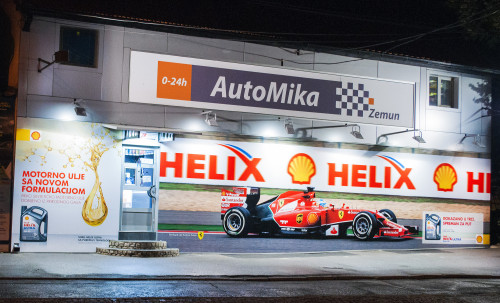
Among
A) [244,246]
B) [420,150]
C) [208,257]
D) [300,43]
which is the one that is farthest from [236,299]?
[420,150]

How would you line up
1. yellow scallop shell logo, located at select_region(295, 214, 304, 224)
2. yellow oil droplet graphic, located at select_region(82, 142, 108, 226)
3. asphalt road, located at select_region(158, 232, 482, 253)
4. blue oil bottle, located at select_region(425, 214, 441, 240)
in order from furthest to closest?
blue oil bottle, located at select_region(425, 214, 441, 240), yellow scallop shell logo, located at select_region(295, 214, 304, 224), asphalt road, located at select_region(158, 232, 482, 253), yellow oil droplet graphic, located at select_region(82, 142, 108, 226)

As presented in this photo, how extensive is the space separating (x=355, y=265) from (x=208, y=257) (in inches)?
145

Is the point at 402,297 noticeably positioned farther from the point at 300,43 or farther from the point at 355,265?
the point at 300,43

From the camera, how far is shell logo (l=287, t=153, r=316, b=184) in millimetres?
16406

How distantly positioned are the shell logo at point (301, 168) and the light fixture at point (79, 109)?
19.2ft

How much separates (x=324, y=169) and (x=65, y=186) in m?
7.27

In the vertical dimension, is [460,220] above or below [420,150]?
below

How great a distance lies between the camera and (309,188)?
1655 centimetres

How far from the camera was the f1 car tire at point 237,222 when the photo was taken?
15.7 metres

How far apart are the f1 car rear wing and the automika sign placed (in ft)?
7.32

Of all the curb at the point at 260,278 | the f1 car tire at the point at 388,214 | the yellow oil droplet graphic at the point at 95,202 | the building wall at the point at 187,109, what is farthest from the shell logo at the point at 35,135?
the f1 car tire at the point at 388,214

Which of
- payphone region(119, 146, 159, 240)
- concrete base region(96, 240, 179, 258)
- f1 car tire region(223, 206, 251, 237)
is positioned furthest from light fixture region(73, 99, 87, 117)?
f1 car tire region(223, 206, 251, 237)

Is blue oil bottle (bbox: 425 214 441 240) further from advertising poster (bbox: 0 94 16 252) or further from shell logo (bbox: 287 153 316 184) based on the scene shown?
advertising poster (bbox: 0 94 16 252)

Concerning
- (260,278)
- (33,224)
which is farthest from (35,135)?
(260,278)
